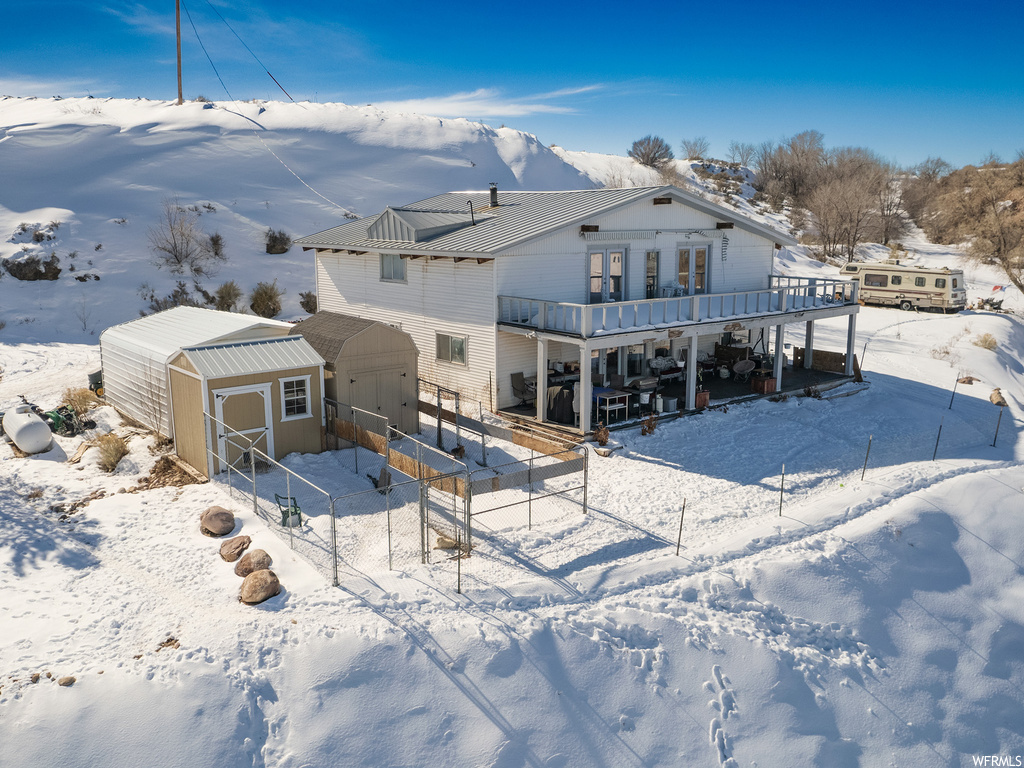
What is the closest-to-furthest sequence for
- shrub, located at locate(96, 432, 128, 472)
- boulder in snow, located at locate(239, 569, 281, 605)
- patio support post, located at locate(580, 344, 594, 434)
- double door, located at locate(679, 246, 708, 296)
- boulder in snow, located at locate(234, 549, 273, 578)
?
boulder in snow, located at locate(239, 569, 281, 605)
boulder in snow, located at locate(234, 549, 273, 578)
shrub, located at locate(96, 432, 128, 472)
patio support post, located at locate(580, 344, 594, 434)
double door, located at locate(679, 246, 708, 296)

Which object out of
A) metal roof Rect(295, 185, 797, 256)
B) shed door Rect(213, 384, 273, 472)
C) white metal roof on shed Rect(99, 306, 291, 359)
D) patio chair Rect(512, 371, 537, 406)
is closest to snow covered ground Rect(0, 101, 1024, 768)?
shed door Rect(213, 384, 273, 472)

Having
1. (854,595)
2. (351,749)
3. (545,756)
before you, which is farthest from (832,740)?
(351,749)

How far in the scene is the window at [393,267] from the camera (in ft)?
84.3

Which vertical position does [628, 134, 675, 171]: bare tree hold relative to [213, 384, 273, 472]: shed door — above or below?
above

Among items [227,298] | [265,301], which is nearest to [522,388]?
[265,301]

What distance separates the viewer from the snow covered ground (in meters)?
10.1

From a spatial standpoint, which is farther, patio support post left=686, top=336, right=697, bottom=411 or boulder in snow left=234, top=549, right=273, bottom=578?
patio support post left=686, top=336, right=697, bottom=411

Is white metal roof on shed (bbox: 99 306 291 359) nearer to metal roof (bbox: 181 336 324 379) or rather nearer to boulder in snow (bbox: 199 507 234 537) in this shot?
metal roof (bbox: 181 336 324 379)

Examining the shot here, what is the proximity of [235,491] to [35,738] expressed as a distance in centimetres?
712

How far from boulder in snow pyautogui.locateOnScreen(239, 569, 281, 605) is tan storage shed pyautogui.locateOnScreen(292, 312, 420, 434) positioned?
24.4 ft

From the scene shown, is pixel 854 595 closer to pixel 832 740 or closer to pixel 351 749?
pixel 832 740

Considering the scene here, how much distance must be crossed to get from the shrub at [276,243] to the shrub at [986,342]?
34.9 m

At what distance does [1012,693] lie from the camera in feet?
42.4

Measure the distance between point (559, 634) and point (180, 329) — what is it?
14.3 m
